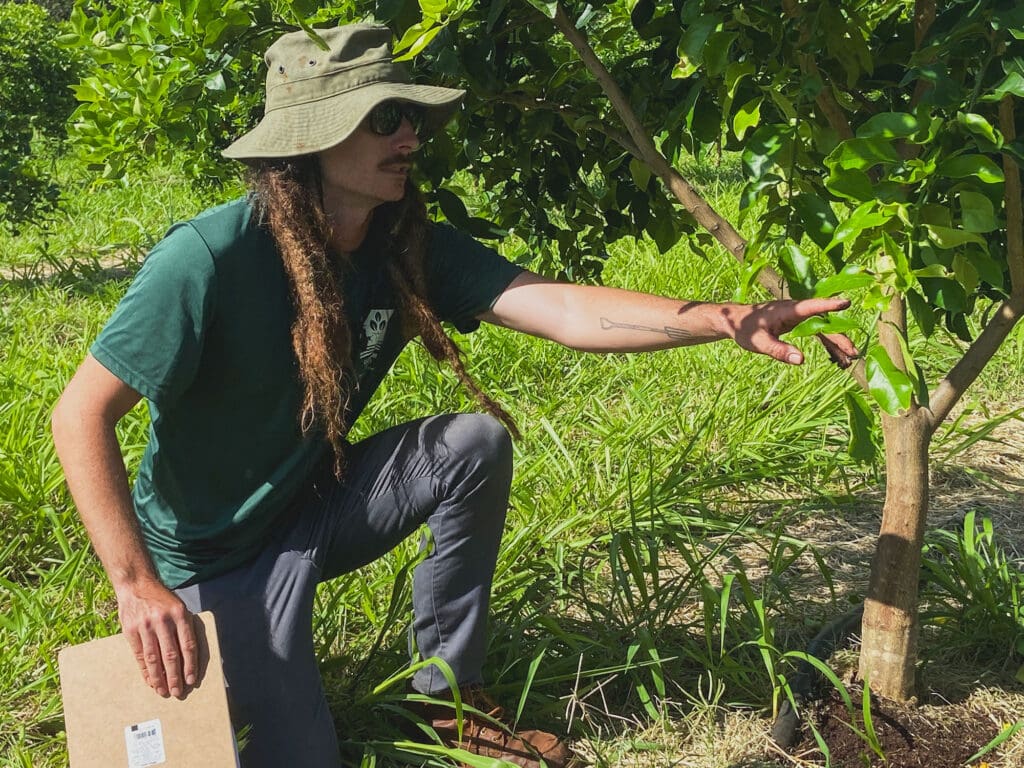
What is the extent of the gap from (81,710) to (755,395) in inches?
97.7

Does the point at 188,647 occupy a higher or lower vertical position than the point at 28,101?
lower

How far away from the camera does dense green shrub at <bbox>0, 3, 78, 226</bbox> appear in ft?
17.9

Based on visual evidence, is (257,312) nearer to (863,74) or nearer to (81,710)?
(81,710)

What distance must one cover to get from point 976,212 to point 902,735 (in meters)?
1.11

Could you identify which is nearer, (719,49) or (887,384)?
(887,384)

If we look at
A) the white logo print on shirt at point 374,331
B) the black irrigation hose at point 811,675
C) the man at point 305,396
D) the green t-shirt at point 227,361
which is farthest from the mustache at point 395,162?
the black irrigation hose at point 811,675

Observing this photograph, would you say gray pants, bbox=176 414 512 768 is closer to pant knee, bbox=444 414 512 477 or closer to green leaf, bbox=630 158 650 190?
pant knee, bbox=444 414 512 477

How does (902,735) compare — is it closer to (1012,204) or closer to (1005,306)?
(1005,306)

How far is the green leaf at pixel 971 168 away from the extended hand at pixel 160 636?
1169mm

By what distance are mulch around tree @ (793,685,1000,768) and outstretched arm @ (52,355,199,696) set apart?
43.8 inches

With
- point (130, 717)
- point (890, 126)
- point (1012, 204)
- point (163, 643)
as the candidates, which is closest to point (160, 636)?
point (163, 643)

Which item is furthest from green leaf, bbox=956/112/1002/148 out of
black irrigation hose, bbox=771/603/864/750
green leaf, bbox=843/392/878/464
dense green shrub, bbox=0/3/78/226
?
dense green shrub, bbox=0/3/78/226

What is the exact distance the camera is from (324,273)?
1.91 metres

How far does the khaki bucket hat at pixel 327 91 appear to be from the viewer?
1846 mm
